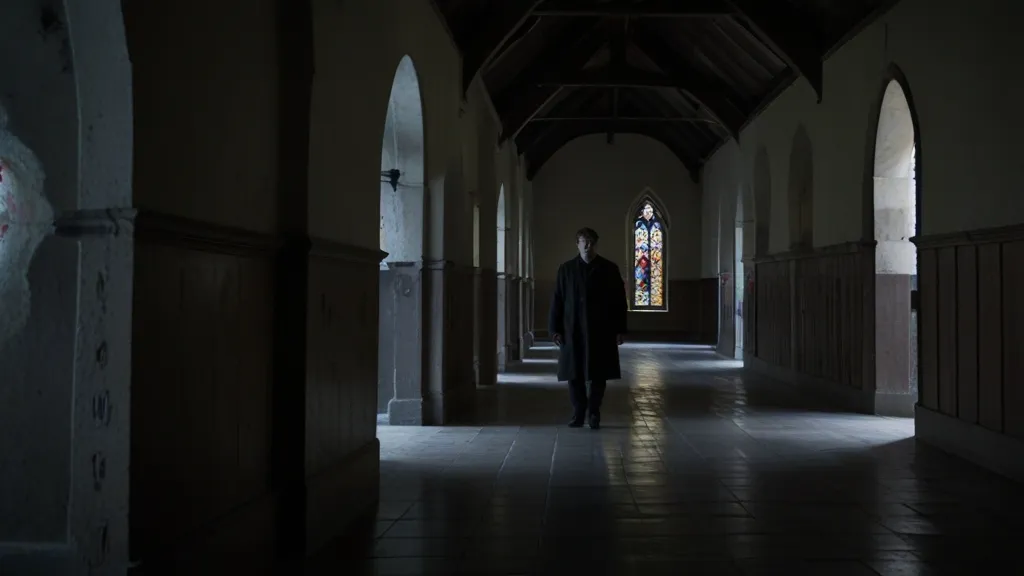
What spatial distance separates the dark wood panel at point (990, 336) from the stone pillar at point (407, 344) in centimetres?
414

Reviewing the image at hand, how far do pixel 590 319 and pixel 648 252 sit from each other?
17.0 meters

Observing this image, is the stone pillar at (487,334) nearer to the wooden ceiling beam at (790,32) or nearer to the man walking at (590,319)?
the man walking at (590,319)

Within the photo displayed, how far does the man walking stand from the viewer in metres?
7.77

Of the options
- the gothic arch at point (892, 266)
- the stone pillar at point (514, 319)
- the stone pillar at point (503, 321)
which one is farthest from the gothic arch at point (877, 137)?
the stone pillar at point (514, 319)

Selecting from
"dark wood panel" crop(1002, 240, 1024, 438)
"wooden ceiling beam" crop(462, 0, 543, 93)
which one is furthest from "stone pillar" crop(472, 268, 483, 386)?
"dark wood panel" crop(1002, 240, 1024, 438)

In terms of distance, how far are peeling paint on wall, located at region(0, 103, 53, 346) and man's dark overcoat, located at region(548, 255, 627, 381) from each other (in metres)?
5.26

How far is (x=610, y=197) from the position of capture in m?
24.2

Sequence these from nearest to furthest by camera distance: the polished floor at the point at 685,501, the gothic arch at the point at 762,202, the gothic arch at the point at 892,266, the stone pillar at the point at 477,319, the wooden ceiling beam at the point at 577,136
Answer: the polished floor at the point at 685,501
the gothic arch at the point at 892,266
the stone pillar at the point at 477,319
the gothic arch at the point at 762,202
the wooden ceiling beam at the point at 577,136

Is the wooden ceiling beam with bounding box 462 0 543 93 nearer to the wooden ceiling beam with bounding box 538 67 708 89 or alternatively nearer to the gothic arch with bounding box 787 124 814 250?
the gothic arch with bounding box 787 124 814 250

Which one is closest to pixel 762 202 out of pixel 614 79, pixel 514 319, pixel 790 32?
pixel 614 79

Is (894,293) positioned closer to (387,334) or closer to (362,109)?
(387,334)

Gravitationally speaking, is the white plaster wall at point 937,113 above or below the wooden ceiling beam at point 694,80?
below

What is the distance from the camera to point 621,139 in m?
24.2

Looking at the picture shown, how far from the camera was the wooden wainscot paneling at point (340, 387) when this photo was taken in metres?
4.23
